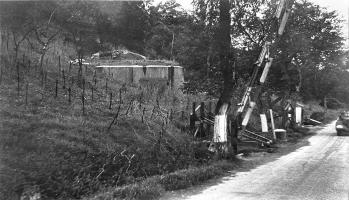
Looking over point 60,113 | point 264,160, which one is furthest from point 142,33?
point 60,113

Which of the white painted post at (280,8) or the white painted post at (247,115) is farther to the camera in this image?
the white painted post at (247,115)

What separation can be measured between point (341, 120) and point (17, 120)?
76.4ft

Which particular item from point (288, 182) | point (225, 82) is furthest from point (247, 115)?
point (288, 182)

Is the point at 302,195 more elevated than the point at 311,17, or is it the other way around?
the point at 311,17

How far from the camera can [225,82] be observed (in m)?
16.4

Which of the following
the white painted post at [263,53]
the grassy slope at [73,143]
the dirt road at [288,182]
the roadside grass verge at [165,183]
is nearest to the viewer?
the grassy slope at [73,143]

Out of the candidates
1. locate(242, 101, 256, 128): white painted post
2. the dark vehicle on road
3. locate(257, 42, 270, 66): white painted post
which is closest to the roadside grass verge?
locate(242, 101, 256, 128): white painted post

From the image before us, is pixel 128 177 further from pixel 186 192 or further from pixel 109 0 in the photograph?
pixel 109 0

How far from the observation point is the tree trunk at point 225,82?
14648 mm

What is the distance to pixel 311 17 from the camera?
98.2 feet

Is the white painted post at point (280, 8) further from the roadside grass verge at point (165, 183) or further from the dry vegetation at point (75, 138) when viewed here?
the roadside grass verge at point (165, 183)

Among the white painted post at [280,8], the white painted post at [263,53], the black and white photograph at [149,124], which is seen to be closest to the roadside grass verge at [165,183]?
the black and white photograph at [149,124]

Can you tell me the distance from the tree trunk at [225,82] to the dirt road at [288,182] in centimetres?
153

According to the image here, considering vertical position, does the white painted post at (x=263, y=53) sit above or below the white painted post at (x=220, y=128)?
above
